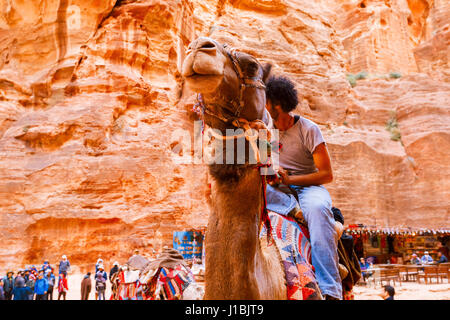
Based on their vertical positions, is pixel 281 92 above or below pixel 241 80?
above

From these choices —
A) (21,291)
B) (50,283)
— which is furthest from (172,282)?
(50,283)

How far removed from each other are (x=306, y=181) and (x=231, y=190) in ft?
4.71

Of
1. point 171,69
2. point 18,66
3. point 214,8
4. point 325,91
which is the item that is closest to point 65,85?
point 18,66

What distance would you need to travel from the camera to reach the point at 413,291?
16125 mm

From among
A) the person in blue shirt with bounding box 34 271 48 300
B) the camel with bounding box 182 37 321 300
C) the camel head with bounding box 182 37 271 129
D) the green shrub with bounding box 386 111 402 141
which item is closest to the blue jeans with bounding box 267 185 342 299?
the camel with bounding box 182 37 321 300

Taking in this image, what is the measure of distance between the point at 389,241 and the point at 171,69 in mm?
18404

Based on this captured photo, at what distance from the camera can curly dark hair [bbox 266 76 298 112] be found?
374 centimetres

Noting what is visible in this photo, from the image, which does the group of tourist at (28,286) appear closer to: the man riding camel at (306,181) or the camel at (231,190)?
the man riding camel at (306,181)

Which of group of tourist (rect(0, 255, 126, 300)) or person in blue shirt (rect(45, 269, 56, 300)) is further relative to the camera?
person in blue shirt (rect(45, 269, 56, 300))

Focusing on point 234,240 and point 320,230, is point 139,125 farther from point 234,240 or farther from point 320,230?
point 234,240

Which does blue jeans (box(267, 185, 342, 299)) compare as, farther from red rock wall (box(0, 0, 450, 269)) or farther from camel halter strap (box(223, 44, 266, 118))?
red rock wall (box(0, 0, 450, 269))

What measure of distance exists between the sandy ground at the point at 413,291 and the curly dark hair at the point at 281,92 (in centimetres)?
1305

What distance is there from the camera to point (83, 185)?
61.7 ft

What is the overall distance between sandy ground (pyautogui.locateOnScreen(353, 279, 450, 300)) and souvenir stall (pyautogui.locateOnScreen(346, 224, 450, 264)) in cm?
517
